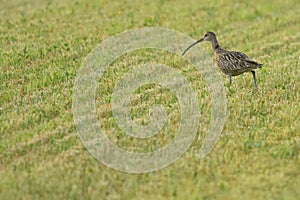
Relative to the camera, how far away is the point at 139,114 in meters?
11.4

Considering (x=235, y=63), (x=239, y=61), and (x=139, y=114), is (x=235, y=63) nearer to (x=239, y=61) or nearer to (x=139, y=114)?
(x=239, y=61)

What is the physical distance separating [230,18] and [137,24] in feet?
10.1

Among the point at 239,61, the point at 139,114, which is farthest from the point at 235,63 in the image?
the point at 139,114

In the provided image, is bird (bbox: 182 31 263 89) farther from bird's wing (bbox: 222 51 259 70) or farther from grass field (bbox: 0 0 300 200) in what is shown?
grass field (bbox: 0 0 300 200)

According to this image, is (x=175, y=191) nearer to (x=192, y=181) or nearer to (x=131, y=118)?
(x=192, y=181)

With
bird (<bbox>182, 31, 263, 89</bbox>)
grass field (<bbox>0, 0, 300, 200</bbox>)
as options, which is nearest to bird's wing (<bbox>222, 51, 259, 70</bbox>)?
bird (<bbox>182, 31, 263, 89</bbox>)

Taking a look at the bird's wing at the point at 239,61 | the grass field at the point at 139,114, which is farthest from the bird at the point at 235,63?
the grass field at the point at 139,114

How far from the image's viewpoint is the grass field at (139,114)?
28.1ft

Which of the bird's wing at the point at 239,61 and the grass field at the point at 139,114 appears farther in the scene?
the bird's wing at the point at 239,61

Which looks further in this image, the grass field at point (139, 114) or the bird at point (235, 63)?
the bird at point (235, 63)

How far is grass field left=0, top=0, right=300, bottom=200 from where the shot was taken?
8.56 metres

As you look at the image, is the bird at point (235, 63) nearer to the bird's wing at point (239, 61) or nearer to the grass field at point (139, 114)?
the bird's wing at point (239, 61)

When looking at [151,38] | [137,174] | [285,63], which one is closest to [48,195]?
[137,174]

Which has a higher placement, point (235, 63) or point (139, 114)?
point (235, 63)
